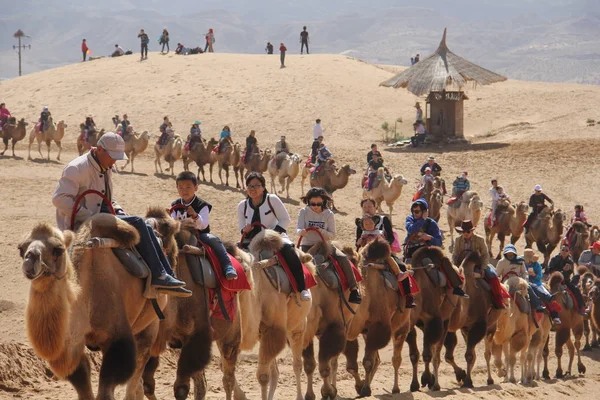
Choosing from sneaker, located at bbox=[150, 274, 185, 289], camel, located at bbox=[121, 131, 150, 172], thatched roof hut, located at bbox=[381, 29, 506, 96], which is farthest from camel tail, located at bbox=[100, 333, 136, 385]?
thatched roof hut, located at bbox=[381, 29, 506, 96]

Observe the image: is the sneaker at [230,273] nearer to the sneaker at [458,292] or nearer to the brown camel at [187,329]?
the brown camel at [187,329]

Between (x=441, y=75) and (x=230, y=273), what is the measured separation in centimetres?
3366

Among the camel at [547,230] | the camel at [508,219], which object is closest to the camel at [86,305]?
the camel at [547,230]

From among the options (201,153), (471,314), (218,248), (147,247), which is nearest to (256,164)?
(201,153)

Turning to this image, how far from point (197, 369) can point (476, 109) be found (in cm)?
4250

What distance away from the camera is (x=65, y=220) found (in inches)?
345

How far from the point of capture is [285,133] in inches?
1797

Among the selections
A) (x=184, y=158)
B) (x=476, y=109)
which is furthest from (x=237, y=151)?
(x=476, y=109)

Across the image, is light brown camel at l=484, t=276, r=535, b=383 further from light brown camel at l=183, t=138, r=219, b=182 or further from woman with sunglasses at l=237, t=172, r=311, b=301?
light brown camel at l=183, t=138, r=219, b=182

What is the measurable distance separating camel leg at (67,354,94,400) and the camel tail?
135 millimetres

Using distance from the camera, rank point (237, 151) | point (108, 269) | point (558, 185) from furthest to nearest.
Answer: point (558, 185) < point (237, 151) < point (108, 269)

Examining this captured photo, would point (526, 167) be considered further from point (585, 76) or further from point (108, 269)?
point (585, 76)

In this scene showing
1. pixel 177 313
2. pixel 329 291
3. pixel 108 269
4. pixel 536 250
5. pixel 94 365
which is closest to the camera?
pixel 108 269

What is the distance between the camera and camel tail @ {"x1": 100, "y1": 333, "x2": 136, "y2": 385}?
8.25m
